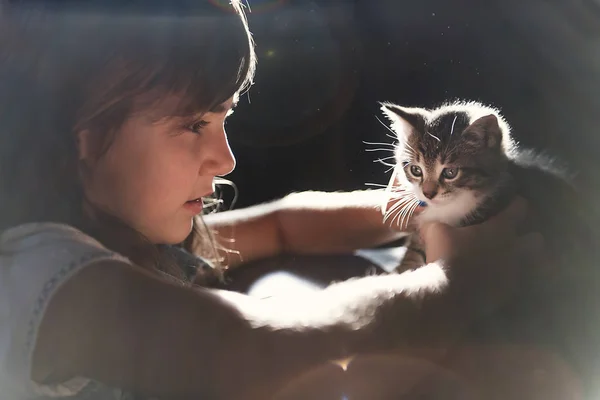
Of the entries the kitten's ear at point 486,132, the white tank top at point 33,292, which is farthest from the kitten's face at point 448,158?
the white tank top at point 33,292

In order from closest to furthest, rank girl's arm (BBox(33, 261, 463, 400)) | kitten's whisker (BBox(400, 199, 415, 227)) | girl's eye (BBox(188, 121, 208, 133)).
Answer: girl's arm (BBox(33, 261, 463, 400))
girl's eye (BBox(188, 121, 208, 133))
kitten's whisker (BBox(400, 199, 415, 227))

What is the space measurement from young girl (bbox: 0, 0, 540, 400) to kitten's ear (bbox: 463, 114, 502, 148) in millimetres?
75

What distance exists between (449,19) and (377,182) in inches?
7.9

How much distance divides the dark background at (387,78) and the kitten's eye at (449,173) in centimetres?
8

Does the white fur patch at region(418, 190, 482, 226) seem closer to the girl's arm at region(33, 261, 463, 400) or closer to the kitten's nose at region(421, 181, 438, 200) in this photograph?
the kitten's nose at region(421, 181, 438, 200)

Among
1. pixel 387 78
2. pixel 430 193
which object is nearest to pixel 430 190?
pixel 430 193

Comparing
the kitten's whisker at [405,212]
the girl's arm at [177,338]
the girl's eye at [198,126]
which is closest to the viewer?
the girl's arm at [177,338]

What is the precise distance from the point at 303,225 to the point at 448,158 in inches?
10.0

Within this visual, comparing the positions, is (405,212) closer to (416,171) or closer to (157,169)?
(416,171)

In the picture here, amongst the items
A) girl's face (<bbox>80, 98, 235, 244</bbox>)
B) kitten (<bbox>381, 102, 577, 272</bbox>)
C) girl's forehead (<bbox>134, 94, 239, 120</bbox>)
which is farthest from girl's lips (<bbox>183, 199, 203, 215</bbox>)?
kitten (<bbox>381, 102, 577, 272</bbox>)

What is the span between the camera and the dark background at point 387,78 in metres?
0.49

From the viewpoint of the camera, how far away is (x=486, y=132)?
479mm

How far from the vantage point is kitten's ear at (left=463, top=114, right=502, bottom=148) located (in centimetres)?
48

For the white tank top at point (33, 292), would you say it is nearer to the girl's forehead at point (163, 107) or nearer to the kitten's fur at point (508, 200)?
the girl's forehead at point (163, 107)
